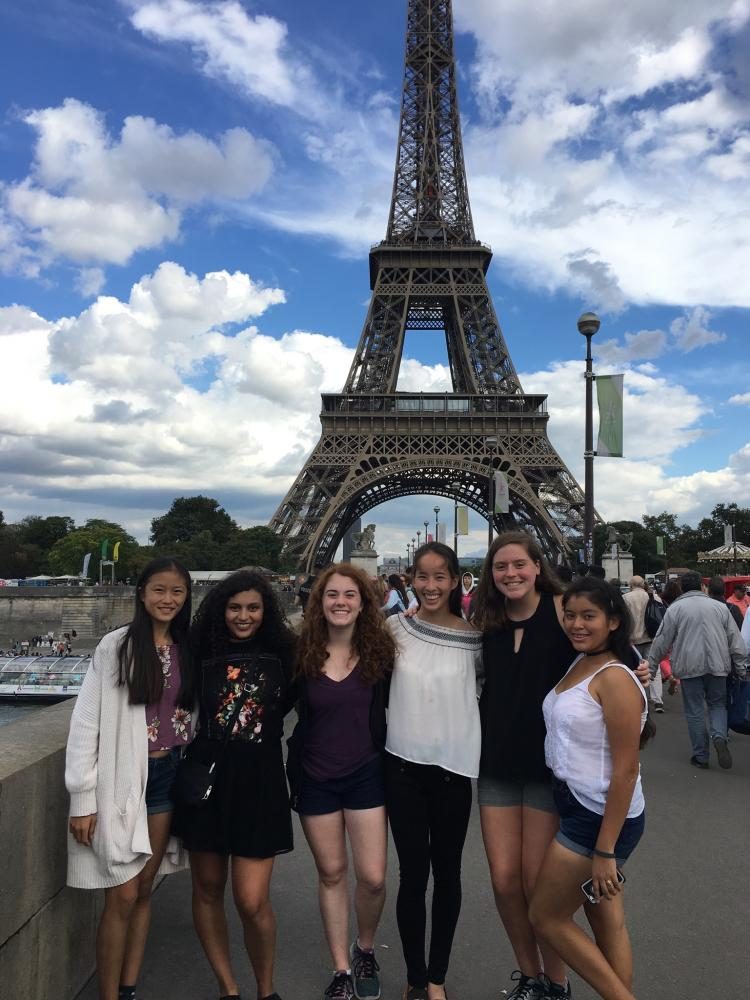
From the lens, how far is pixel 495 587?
12.1ft

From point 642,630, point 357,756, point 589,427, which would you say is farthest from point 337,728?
point 589,427

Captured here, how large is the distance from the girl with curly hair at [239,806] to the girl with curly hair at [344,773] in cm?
13

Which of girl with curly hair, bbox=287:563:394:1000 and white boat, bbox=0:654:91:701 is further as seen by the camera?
white boat, bbox=0:654:91:701

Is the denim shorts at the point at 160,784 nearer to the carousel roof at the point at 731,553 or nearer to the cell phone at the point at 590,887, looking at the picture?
the cell phone at the point at 590,887

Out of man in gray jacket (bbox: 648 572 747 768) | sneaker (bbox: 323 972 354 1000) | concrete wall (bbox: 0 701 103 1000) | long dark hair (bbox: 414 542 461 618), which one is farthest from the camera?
man in gray jacket (bbox: 648 572 747 768)

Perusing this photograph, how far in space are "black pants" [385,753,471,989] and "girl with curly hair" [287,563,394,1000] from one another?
0.35 ft

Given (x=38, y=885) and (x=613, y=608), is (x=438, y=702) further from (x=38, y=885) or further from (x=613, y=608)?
(x=38, y=885)

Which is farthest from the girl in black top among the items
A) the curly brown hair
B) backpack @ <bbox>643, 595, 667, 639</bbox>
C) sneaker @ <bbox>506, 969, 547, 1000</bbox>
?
backpack @ <bbox>643, 595, 667, 639</bbox>

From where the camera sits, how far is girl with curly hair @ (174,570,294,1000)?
3.37 meters

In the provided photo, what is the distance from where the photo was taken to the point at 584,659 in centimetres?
327

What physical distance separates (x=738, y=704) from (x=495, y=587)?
4650 millimetres

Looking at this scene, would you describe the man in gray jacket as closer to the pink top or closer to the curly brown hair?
the curly brown hair

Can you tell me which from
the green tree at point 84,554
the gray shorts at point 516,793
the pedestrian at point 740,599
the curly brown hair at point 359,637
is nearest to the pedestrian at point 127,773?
the curly brown hair at point 359,637

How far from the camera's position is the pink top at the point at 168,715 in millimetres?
3375
